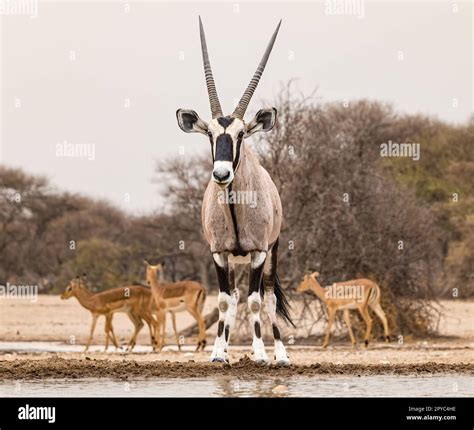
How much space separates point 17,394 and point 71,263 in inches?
1297

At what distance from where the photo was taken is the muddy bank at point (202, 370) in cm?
1030

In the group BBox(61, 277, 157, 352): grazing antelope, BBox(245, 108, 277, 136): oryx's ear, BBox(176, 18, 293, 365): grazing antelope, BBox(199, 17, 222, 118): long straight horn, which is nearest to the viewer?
BBox(176, 18, 293, 365): grazing antelope

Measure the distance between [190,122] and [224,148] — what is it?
2.71 feet

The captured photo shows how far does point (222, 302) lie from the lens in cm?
1091

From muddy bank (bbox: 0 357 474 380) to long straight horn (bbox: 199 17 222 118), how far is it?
237 centimetres

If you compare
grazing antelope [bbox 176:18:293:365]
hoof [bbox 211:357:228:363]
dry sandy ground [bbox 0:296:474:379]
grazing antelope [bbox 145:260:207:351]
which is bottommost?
dry sandy ground [bbox 0:296:474:379]

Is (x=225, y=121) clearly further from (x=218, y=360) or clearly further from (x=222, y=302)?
(x=218, y=360)

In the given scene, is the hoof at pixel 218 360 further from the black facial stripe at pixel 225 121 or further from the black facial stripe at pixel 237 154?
the black facial stripe at pixel 225 121

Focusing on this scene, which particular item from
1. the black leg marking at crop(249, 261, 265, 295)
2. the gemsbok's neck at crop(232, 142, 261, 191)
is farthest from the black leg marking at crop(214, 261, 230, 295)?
the gemsbok's neck at crop(232, 142, 261, 191)

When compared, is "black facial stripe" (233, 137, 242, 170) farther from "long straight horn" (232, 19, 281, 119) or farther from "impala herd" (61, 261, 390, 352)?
"impala herd" (61, 261, 390, 352)

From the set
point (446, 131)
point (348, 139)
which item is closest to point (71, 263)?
point (446, 131)

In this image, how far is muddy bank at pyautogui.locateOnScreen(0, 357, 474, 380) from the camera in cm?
1030

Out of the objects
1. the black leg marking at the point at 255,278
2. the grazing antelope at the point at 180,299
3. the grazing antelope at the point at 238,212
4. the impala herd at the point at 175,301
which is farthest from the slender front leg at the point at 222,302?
the grazing antelope at the point at 180,299
